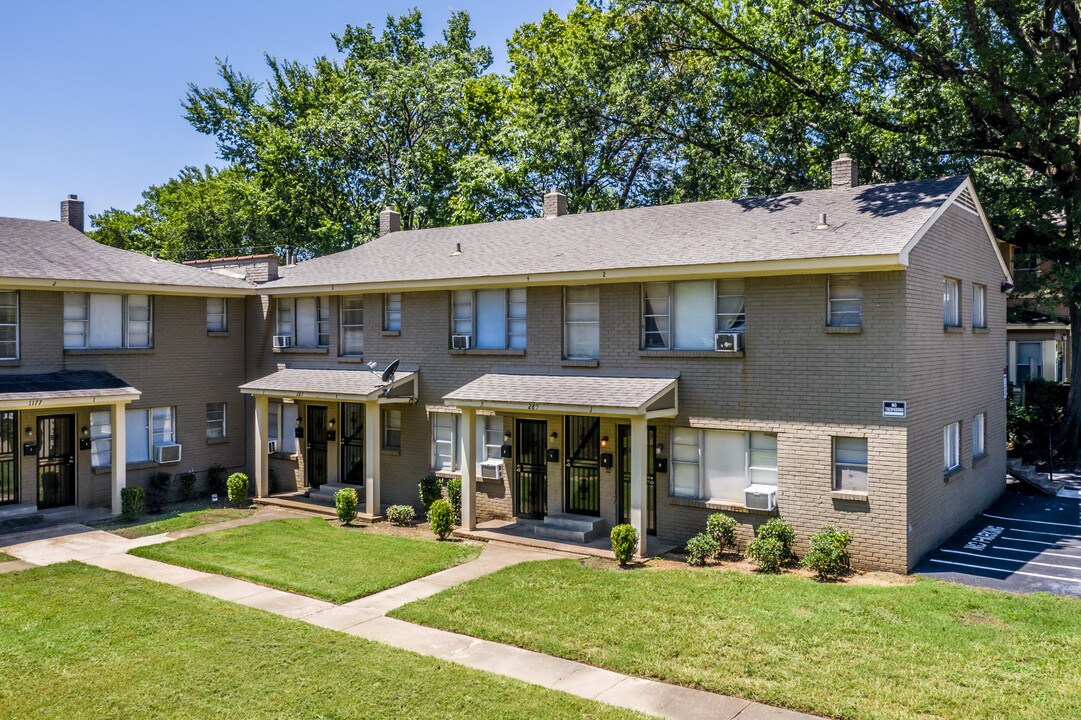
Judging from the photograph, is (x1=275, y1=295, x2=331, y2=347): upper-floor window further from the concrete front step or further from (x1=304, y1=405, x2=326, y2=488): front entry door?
the concrete front step

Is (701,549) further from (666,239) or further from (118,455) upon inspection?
(118,455)

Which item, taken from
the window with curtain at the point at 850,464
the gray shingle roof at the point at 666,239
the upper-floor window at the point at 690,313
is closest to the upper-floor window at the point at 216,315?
the gray shingle roof at the point at 666,239

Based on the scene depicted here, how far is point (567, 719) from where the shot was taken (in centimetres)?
749

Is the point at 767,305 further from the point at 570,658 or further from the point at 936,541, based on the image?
the point at 570,658

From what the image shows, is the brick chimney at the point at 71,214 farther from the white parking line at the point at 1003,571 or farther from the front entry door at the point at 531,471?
the white parking line at the point at 1003,571

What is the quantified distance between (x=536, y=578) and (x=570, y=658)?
325 centimetres

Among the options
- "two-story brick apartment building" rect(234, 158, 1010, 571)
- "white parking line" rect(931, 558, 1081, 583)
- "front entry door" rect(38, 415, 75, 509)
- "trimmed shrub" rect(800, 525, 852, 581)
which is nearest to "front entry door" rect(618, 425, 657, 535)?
"two-story brick apartment building" rect(234, 158, 1010, 571)

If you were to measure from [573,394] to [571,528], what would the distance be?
2.85 meters

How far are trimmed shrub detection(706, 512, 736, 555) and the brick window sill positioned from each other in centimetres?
290

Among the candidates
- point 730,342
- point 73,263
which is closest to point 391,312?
point 73,263

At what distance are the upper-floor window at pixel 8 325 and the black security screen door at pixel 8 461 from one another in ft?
4.42

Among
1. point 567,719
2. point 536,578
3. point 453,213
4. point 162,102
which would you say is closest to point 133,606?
point 536,578

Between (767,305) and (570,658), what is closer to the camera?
(570,658)

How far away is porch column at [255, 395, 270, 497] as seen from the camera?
19172 mm
